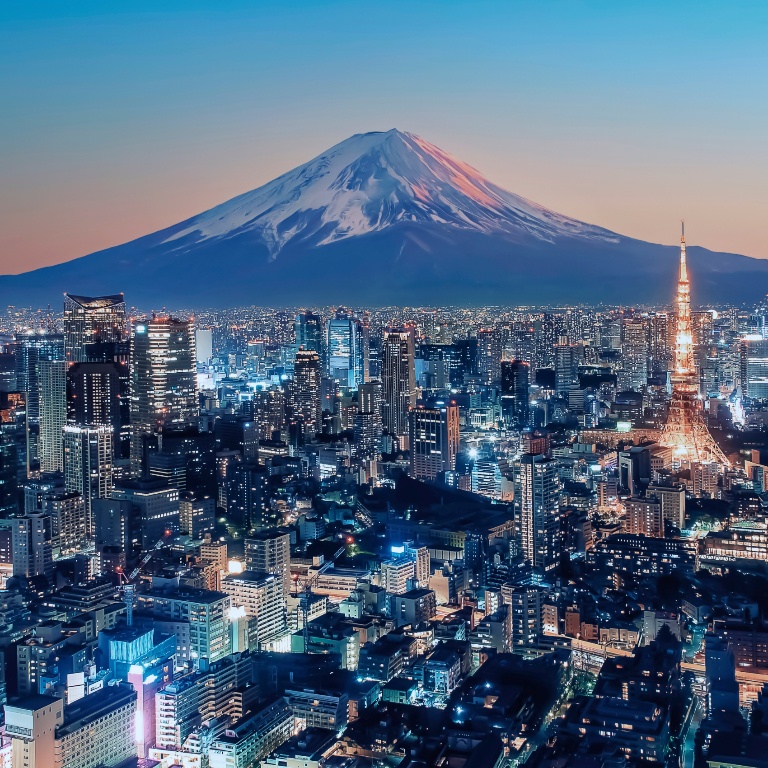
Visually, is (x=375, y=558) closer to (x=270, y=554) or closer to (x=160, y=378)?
(x=270, y=554)

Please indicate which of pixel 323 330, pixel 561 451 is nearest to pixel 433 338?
pixel 323 330

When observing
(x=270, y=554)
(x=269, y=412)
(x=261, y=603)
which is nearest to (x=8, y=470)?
(x=270, y=554)

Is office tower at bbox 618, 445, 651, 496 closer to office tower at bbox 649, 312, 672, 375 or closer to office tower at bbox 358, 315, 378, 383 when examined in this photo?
office tower at bbox 358, 315, 378, 383

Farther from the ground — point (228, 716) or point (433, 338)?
point (433, 338)

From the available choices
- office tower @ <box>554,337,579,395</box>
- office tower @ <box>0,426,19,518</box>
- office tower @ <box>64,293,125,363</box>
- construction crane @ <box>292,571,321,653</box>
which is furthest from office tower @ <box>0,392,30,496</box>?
office tower @ <box>554,337,579,395</box>

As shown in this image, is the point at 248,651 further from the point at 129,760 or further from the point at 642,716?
the point at 642,716

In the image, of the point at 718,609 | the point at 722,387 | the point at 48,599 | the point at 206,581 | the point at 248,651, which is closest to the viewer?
the point at 248,651

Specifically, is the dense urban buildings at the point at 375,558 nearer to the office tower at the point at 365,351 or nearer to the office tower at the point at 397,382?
the office tower at the point at 397,382

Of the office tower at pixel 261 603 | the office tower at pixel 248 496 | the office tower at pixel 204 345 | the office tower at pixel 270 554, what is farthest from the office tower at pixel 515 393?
the office tower at pixel 261 603
